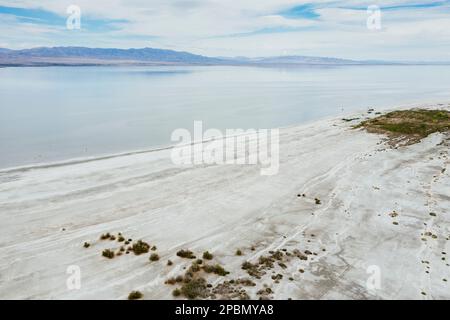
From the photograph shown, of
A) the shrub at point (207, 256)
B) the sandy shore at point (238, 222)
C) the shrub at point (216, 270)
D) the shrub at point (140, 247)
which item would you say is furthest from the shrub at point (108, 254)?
the shrub at point (216, 270)

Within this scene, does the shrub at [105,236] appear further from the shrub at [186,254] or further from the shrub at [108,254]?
→ the shrub at [186,254]

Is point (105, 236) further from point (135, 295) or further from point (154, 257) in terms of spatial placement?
point (135, 295)

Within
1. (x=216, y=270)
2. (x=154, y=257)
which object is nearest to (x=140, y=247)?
(x=154, y=257)

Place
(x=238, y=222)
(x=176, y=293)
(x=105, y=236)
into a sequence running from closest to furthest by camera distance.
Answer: (x=176, y=293)
(x=105, y=236)
(x=238, y=222)

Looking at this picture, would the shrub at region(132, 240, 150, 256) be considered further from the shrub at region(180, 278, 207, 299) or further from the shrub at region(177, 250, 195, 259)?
the shrub at region(180, 278, 207, 299)

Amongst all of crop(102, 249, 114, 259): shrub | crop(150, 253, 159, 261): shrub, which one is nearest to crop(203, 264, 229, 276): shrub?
crop(150, 253, 159, 261): shrub
